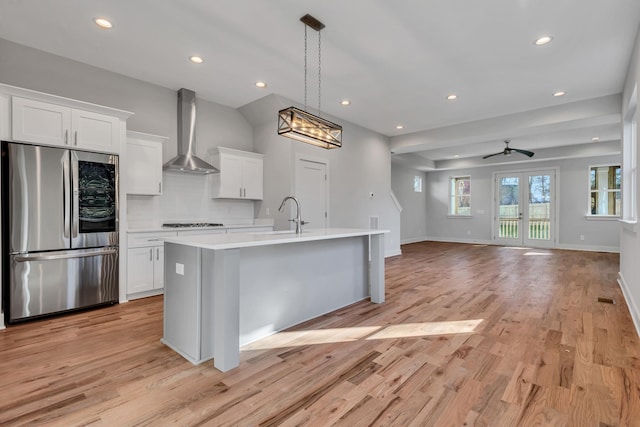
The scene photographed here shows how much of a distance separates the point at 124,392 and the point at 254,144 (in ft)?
14.9

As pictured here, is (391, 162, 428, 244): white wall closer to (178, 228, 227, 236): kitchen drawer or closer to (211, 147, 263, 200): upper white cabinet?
(211, 147, 263, 200): upper white cabinet

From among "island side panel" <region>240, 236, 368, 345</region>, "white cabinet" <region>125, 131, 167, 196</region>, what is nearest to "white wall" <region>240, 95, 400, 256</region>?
"white cabinet" <region>125, 131, 167, 196</region>

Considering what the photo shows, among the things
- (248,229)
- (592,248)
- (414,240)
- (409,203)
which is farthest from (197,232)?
(592,248)

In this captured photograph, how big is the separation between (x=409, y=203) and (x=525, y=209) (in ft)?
11.0

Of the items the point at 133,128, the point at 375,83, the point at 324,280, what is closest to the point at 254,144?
the point at 133,128

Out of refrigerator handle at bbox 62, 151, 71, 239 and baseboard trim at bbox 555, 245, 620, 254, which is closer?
refrigerator handle at bbox 62, 151, 71, 239

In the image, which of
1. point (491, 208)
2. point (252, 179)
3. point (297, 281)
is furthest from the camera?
point (491, 208)

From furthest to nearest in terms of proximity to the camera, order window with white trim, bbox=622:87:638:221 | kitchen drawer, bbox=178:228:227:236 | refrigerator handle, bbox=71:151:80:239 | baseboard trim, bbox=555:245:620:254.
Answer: baseboard trim, bbox=555:245:620:254 → kitchen drawer, bbox=178:228:227:236 → window with white trim, bbox=622:87:638:221 → refrigerator handle, bbox=71:151:80:239

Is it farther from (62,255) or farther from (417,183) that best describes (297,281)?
(417,183)

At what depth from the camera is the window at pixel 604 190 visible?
801 cm

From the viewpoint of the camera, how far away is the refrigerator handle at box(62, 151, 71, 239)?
3342 mm

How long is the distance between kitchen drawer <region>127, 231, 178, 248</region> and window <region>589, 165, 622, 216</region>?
10.3m

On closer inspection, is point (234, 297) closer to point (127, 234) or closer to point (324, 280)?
point (324, 280)

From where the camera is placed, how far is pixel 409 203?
1042 cm
